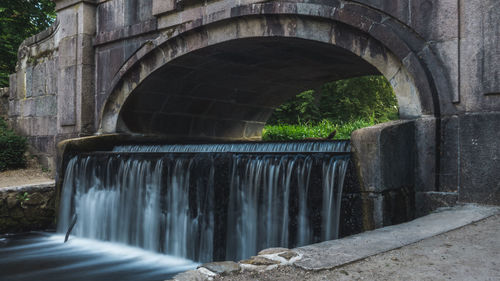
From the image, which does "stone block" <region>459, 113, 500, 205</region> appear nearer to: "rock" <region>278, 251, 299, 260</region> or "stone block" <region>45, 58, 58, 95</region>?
"rock" <region>278, 251, 299, 260</region>

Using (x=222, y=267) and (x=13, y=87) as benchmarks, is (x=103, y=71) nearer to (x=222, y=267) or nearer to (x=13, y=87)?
(x=13, y=87)

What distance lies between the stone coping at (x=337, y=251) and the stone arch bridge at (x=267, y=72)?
34.7 inches

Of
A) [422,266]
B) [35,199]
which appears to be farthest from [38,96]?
[422,266]

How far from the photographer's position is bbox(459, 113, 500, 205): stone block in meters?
4.01

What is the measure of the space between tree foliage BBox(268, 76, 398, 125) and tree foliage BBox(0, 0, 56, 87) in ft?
34.7

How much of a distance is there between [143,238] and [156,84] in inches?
125

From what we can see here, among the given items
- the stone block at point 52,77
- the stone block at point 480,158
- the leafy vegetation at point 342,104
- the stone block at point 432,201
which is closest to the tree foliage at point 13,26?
the stone block at point 52,77

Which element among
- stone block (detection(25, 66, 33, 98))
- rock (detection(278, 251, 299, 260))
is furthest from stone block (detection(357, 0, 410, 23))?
stone block (detection(25, 66, 33, 98))

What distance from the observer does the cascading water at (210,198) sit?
452 centimetres

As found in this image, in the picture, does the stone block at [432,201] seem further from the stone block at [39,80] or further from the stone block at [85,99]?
the stone block at [39,80]

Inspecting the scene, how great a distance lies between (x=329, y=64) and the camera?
779cm

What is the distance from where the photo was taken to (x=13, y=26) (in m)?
14.0

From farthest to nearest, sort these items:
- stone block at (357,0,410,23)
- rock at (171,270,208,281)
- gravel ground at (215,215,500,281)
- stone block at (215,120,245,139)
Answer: stone block at (215,120,245,139) < stone block at (357,0,410,23) < rock at (171,270,208,281) < gravel ground at (215,215,500,281)

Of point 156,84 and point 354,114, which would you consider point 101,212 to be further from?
point 354,114
